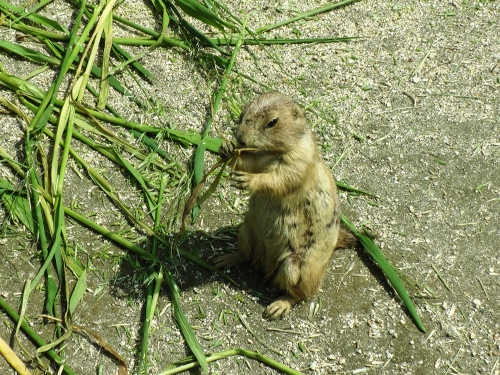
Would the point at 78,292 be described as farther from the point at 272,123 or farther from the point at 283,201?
the point at 272,123

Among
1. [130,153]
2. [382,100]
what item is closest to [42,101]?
[130,153]

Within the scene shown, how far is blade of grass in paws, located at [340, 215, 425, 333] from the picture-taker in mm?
4457

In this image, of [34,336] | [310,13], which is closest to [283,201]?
[34,336]

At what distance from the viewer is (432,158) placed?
5445 millimetres

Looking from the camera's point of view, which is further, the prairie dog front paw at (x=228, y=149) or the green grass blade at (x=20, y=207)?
the green grass blade at (x=20, y=207)

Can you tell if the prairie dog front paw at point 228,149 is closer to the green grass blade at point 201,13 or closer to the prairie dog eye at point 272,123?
the prairie dog eye at point 272,123

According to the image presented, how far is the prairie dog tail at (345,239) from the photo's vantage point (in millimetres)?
4706

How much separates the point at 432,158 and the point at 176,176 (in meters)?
2.03

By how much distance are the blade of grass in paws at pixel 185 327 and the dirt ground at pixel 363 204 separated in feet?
0.25

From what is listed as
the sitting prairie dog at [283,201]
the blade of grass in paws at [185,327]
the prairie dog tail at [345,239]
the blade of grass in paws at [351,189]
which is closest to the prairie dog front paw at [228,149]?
the sitting prairie dog at [283,201]

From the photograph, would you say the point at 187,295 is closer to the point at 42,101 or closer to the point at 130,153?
the point at 130,153

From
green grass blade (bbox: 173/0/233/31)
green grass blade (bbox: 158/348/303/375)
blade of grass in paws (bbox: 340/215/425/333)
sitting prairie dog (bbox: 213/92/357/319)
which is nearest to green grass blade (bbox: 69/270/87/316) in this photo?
green grass blade (bbox: 158/348/303/375)

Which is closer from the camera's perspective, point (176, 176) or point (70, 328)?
point (70, 328)

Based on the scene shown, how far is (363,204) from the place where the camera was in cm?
511
